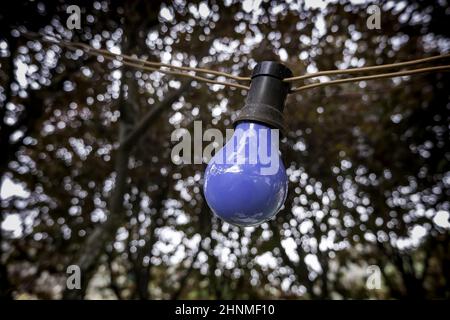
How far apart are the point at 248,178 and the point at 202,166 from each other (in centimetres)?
328

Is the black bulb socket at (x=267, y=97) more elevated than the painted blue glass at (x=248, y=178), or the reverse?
the black bulb socket at (x=267, y=97)

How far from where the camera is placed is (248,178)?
94cm

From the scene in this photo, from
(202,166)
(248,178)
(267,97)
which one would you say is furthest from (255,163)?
(202,166)

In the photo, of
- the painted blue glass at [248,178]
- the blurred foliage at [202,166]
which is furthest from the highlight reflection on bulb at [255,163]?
the blurred foliage at [202,166]

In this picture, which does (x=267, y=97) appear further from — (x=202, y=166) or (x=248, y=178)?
(x=202, y=166)

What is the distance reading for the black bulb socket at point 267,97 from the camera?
999mm

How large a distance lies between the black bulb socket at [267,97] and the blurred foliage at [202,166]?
2.44 m

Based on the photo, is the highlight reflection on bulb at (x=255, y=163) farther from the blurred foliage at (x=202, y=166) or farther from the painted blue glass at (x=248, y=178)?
the blurred foliage at (x=202, y=166)

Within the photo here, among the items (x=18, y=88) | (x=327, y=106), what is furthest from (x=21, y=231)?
(x=327, y=106)

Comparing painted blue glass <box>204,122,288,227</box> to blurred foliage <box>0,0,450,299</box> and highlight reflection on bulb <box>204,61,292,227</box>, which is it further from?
blurred foliage <box>0,0,450,299</box>

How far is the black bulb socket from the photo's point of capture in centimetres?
100

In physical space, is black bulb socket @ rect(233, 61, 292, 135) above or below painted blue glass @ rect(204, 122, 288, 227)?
above

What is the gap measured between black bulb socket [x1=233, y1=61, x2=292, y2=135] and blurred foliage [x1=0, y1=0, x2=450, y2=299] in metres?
2.44

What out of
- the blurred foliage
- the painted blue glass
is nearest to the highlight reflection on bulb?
the painted blue glass
